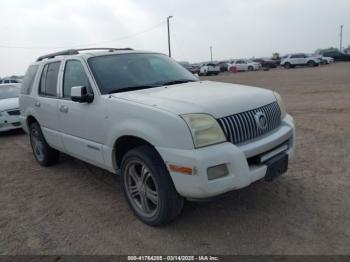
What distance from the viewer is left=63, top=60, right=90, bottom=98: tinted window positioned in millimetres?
4375

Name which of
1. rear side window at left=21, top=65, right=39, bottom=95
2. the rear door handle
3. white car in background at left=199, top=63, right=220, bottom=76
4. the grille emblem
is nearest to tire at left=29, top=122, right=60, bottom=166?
rear side window at left=21, top=65, right=39, bottom=95

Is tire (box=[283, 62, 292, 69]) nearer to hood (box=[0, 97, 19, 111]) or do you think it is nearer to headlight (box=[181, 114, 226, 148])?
hood (box=[0, 97, 19, 111])

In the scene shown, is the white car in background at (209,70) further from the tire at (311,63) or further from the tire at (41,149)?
the tire at (41,149)

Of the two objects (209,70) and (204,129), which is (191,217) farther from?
(209,70)

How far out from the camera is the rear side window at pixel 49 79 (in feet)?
16.8

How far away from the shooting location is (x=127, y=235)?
3484 millimetres

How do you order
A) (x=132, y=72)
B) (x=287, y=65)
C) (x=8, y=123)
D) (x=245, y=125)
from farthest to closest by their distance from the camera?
1. (x=287, y=65)
2. (x=8, y=123)
3. (x=132, y=72)
4. (x=245, y=125)

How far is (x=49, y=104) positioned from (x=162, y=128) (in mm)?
2640

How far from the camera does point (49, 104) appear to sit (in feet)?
16.8

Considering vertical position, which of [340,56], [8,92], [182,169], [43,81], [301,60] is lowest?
[340,56]

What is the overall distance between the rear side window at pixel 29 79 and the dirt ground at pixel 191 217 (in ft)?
4.82

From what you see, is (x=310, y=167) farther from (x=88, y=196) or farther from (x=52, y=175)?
(x=52, y=175)

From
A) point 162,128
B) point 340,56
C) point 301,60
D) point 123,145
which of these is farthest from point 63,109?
point 340,56

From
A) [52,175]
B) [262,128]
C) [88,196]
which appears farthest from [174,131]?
[52,175]
